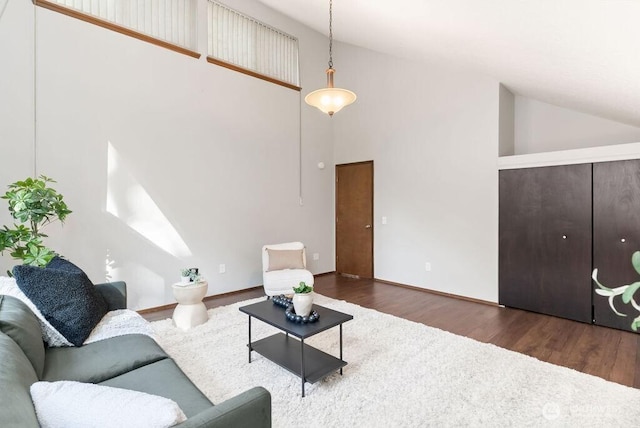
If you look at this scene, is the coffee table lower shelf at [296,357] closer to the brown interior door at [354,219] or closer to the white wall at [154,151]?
the white wall at [154,151]

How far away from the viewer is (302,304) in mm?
2367

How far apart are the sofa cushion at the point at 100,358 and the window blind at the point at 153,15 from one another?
352 cm

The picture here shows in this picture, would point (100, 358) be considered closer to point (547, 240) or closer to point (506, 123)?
point (547, 240)

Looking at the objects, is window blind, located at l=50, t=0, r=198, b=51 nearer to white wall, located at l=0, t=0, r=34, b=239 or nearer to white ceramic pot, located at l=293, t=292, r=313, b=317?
white wall, located at l=0, t=0, r=34, b=239

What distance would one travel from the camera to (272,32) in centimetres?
508

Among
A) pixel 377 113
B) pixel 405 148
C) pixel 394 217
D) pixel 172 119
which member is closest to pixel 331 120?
pixel 377 113

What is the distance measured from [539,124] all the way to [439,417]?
3.92m

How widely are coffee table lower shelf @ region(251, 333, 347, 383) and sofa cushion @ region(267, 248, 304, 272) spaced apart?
4.94 ft

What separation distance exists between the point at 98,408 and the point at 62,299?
4.81ft

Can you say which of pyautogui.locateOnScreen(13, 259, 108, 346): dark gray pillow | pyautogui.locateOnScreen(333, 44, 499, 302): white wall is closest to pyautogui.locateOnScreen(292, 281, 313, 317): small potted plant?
pyautogui.locateOnScreen(13, 259, 108, 346): dark gray pillow

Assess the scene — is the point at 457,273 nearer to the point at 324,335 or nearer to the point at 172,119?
the point at 324,335

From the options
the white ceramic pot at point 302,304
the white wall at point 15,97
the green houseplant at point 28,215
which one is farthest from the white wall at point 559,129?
the white wall at point 15,97

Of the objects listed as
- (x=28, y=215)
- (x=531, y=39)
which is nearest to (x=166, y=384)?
(x=28, y=215)

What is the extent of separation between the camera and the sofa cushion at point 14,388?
82cm
